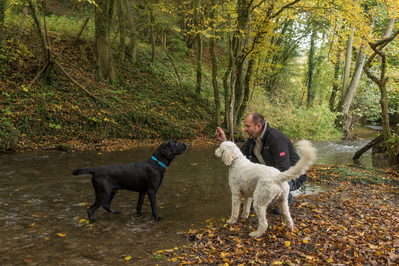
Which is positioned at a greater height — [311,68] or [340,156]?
[311,68]

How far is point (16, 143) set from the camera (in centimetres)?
1010

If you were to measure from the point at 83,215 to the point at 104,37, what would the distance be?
13747mm

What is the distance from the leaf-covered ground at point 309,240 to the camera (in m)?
3.20

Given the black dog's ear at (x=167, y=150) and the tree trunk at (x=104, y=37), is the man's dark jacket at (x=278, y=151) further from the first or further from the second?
the tree trunk at (x=104, y=37)

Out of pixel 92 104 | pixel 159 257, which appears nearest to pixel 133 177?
pixel 159 257

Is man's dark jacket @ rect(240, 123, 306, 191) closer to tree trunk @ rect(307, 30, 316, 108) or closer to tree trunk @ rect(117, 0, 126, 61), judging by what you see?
tree trunk @ rect(117, 0, 126, 61)

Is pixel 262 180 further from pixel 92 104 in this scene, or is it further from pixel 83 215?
pixel 92 104

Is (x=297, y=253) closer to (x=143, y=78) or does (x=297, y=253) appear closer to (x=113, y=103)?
(x=113, y=103)

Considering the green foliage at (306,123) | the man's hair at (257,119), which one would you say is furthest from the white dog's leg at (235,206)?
the green foliage at (306,123)

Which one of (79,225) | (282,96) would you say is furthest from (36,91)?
(282,96)

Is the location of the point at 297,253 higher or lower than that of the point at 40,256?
higher

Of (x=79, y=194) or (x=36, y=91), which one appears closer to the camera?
(x=79, y=194)

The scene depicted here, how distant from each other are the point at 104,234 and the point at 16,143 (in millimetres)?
8430

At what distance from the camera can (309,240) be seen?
3.64 m
